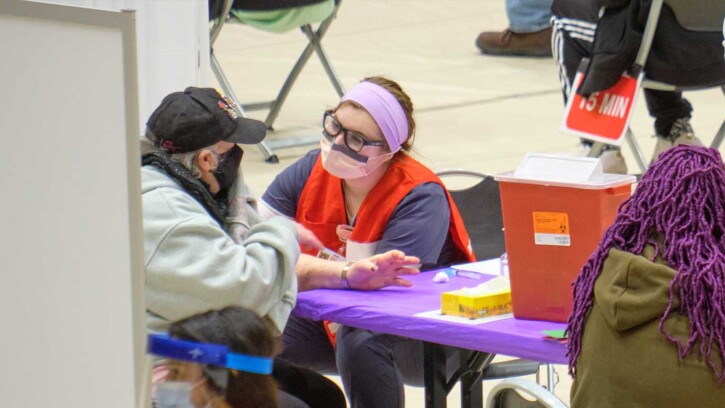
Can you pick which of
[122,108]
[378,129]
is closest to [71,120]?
[122,108]

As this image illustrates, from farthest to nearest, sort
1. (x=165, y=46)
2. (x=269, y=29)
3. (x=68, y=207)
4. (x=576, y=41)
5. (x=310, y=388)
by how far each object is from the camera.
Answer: (x=269, y=29)
(x=576, y=41)
(x=165, y=46)
(x=310, y=388)
(x=68, y=207)

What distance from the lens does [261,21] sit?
662 cm

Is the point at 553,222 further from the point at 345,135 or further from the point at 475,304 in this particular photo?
the point at 345,135

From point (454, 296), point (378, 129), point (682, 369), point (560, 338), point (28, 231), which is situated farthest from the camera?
point (378, 129)

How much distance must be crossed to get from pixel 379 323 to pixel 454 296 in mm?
171

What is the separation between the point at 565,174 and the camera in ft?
8.04

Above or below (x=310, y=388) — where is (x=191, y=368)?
above

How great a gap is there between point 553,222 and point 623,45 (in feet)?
8.55

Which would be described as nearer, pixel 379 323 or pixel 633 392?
pixel 633 392

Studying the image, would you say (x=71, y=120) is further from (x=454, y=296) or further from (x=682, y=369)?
(x=454, y=296)

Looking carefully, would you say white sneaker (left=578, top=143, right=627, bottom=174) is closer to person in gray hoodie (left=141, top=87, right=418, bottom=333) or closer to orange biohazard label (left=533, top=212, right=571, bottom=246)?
person in gray hoodie (left=141, top=87, right=418, bottom=333)

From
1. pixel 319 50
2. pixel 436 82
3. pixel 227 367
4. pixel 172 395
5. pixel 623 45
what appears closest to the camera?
pixel 172 395

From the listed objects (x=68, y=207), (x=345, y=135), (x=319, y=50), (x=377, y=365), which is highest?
(x=68, y=207)

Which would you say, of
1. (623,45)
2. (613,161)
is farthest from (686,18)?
(613,161)
